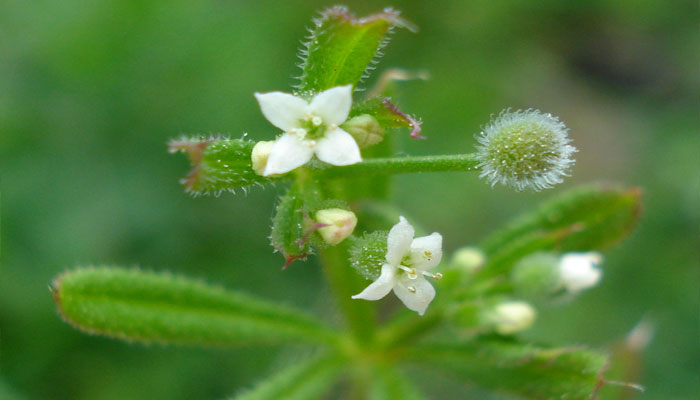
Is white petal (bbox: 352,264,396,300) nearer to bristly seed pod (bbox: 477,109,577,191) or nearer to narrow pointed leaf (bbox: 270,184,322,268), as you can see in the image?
narrow pointed leaf (bbox: 270,184,322,268)

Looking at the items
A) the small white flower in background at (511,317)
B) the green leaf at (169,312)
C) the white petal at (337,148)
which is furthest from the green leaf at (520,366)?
the white petal at (337,148)

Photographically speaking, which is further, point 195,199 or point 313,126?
point 195,199

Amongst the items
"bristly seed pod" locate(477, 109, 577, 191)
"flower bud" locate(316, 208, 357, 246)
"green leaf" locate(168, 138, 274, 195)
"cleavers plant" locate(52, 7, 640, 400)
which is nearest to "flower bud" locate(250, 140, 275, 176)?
"cleavers plant" locate(52, 7, 640, 400)

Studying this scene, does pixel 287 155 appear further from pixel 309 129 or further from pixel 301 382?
pixel 301 382

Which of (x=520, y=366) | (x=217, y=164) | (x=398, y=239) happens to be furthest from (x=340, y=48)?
(x=520, y=366)

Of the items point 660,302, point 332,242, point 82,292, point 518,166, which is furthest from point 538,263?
point 660,302

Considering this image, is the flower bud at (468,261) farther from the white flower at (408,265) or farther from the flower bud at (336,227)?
the flower bud at (336,227)
